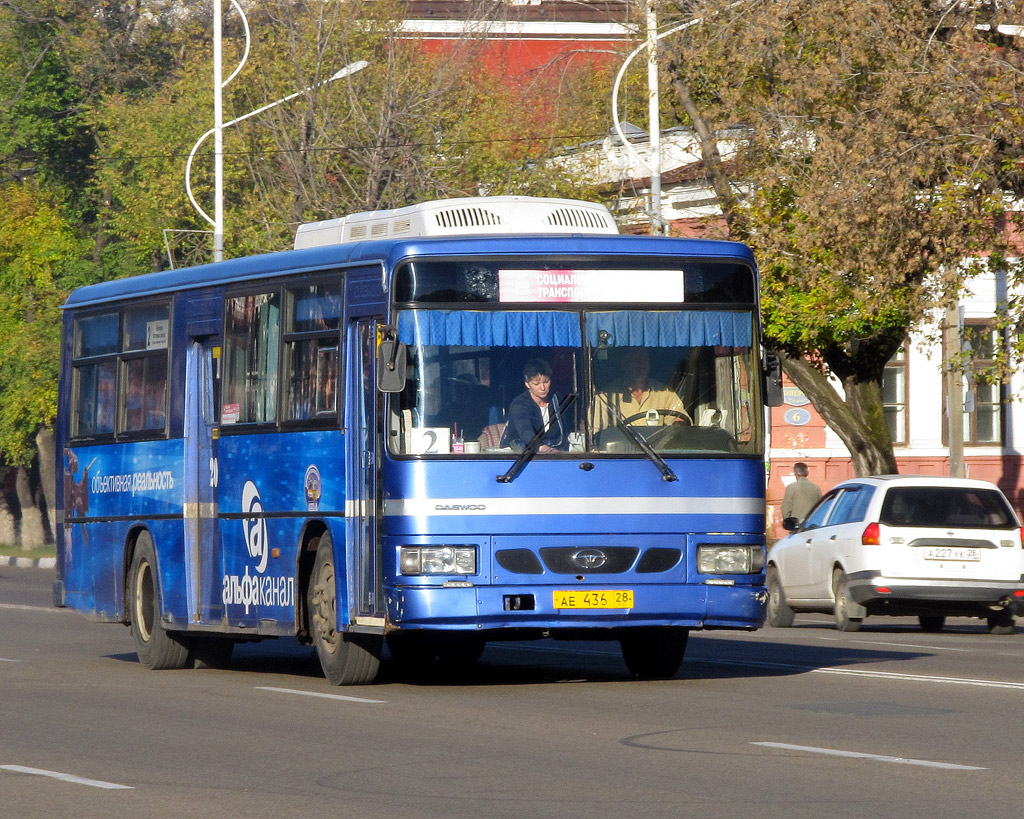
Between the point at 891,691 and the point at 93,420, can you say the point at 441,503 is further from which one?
the point at 93,420

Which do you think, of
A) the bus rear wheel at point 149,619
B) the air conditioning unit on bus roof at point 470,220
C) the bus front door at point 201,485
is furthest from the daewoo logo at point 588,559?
the bus rear wheel at point 149,619

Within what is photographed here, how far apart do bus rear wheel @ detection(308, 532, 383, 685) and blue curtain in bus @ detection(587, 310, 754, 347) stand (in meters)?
2.31

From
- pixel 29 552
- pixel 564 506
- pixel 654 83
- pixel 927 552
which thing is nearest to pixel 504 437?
pixel 564 506

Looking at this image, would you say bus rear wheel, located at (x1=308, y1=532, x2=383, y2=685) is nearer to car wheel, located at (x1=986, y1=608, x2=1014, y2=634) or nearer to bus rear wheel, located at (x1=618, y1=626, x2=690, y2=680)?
bus rear wheel, located at (x1=618, y1=626, x2=690, y2=680)

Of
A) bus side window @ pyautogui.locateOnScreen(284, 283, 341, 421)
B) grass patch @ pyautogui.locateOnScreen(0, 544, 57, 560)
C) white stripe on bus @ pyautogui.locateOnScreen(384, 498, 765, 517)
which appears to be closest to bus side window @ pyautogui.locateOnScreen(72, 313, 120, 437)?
bus side window @ pyautogui.locateOnScreen(284, 283, 341, 421)

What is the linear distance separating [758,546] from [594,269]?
208 cm

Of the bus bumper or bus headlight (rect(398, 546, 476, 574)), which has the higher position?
bus headlight (rect(398, 546, 476, 574))

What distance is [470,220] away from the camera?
1489 centimetres

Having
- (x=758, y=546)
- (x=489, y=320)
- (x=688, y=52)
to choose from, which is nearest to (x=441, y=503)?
(x=489, y=320)

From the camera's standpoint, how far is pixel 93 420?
60.3 feet

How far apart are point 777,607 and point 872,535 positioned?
263 cm

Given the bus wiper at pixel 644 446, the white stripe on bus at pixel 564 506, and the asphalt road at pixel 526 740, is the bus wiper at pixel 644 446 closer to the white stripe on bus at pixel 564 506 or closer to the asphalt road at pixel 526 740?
the white stripe on bus at pixel 564 506

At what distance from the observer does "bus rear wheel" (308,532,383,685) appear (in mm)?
14430

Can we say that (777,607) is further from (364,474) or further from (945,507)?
(364,474)
